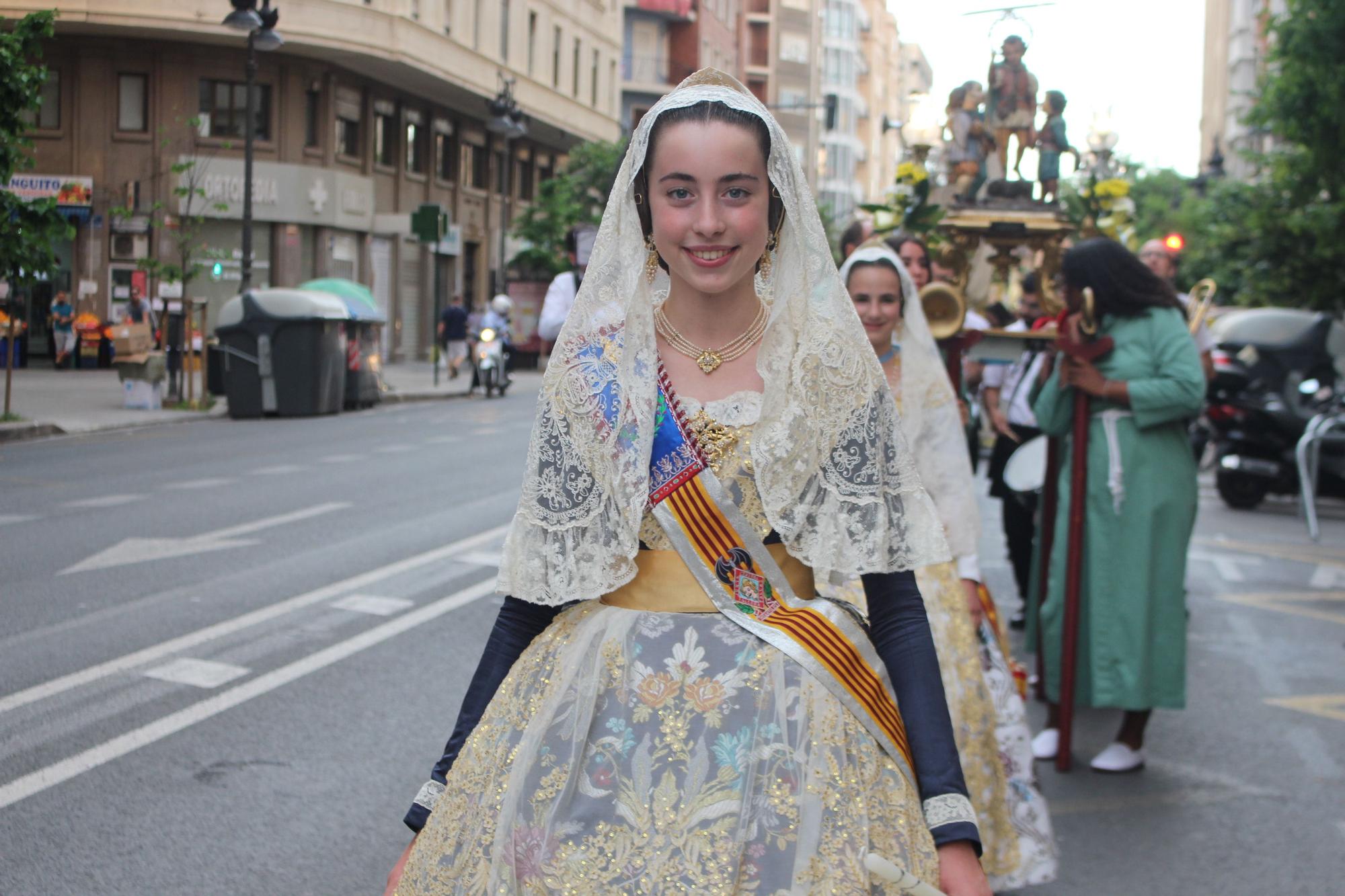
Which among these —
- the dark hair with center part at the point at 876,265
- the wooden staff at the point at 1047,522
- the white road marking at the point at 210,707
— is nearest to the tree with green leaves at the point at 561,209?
the white road marking at the point at 210,707

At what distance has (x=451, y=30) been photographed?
1624 inches

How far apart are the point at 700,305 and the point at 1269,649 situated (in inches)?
263

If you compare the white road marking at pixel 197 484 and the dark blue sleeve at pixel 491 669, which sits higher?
the dark blue sleeve at pixel 491 669

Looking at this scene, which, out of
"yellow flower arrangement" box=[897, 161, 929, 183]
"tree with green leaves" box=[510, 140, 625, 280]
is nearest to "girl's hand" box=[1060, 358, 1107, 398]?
"yellow flower arrangement" box=[897, 161, 929, 183]

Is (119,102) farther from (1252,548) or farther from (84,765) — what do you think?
(84,765)

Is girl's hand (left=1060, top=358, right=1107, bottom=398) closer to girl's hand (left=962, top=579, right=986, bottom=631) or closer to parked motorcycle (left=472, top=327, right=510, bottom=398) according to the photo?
girl's hand (left=962, top=579, right=986, bottom=631)

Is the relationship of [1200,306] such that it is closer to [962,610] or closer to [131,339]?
[962,610]

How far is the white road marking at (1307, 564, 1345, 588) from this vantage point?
10656 millimetres

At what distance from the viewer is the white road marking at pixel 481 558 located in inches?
381

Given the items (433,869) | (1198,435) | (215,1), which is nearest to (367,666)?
(433,869)

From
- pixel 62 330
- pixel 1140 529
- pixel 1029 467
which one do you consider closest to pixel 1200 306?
pixel 1029 467

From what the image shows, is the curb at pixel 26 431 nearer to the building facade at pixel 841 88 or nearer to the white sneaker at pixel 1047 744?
the white sneaker at pixel 1047 744

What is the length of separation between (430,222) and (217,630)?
2462 centimetres

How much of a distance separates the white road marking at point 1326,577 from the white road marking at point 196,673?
24.1 feet
